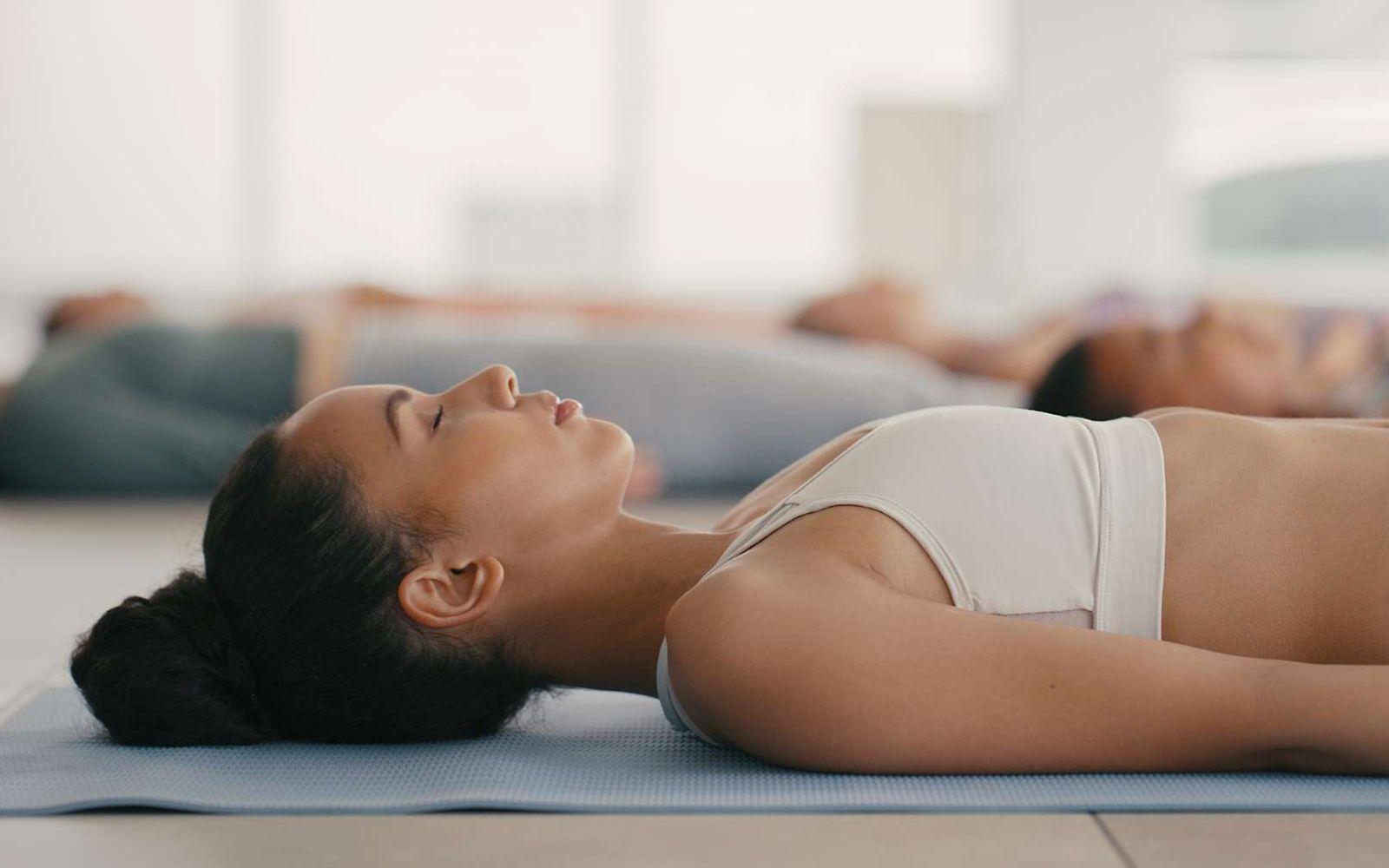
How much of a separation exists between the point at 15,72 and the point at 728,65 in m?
2.82

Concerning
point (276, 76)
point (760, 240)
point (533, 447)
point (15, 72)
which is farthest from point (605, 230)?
point (533, 447)

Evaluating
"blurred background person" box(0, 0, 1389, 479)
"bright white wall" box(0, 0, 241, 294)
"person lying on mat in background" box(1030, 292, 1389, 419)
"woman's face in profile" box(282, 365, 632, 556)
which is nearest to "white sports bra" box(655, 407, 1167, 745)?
"woman's face in profile" box(282, 365, 632, 556)

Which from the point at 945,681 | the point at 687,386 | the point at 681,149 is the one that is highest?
the point at 681,149

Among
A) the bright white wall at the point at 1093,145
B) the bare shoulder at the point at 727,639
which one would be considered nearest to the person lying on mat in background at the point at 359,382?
the bare shoulder at the point at 727,639

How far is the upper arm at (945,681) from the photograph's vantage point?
108cm

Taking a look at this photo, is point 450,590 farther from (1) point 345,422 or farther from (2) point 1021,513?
(2) point 1021,513

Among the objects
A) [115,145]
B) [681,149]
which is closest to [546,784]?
[681,149]

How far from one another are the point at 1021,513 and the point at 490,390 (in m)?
0.48

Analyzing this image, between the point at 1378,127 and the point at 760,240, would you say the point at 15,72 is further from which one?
the point at 1378,127

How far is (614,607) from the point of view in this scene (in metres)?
1.33

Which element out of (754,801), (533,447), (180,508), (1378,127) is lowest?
(180,508)

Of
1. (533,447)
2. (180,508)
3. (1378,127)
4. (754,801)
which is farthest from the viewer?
(1378,127)

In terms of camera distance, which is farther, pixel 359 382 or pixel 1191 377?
pixel 359 382

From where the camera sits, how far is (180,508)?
3238 millimetres
